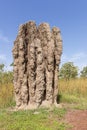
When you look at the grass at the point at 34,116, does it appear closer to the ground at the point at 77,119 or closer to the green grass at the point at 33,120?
the green grass at the point at 33,120

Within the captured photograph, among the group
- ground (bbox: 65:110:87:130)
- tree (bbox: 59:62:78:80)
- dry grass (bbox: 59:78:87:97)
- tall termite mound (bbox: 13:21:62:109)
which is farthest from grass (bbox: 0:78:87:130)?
tree (bbox: 59:62:78:80)

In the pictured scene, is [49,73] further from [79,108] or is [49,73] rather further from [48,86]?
[79,108]

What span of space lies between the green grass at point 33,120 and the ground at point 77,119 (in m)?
0.27

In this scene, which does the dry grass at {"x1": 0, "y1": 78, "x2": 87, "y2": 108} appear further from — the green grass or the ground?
the ground

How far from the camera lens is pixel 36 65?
15914 mm

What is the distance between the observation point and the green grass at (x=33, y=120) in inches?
460

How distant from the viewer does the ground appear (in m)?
11.7

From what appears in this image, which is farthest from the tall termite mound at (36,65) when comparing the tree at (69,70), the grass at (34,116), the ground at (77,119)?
the tree at (69,70)

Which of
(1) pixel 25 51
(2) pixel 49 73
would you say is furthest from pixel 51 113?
(1) pixel 25 51

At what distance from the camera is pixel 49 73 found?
15938mm

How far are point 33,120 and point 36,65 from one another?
395 cm

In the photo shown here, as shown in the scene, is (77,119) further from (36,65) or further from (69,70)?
(69,70)

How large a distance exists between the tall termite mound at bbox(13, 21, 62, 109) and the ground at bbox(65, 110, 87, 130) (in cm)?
220

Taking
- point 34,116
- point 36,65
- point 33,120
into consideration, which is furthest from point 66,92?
point 33,120
